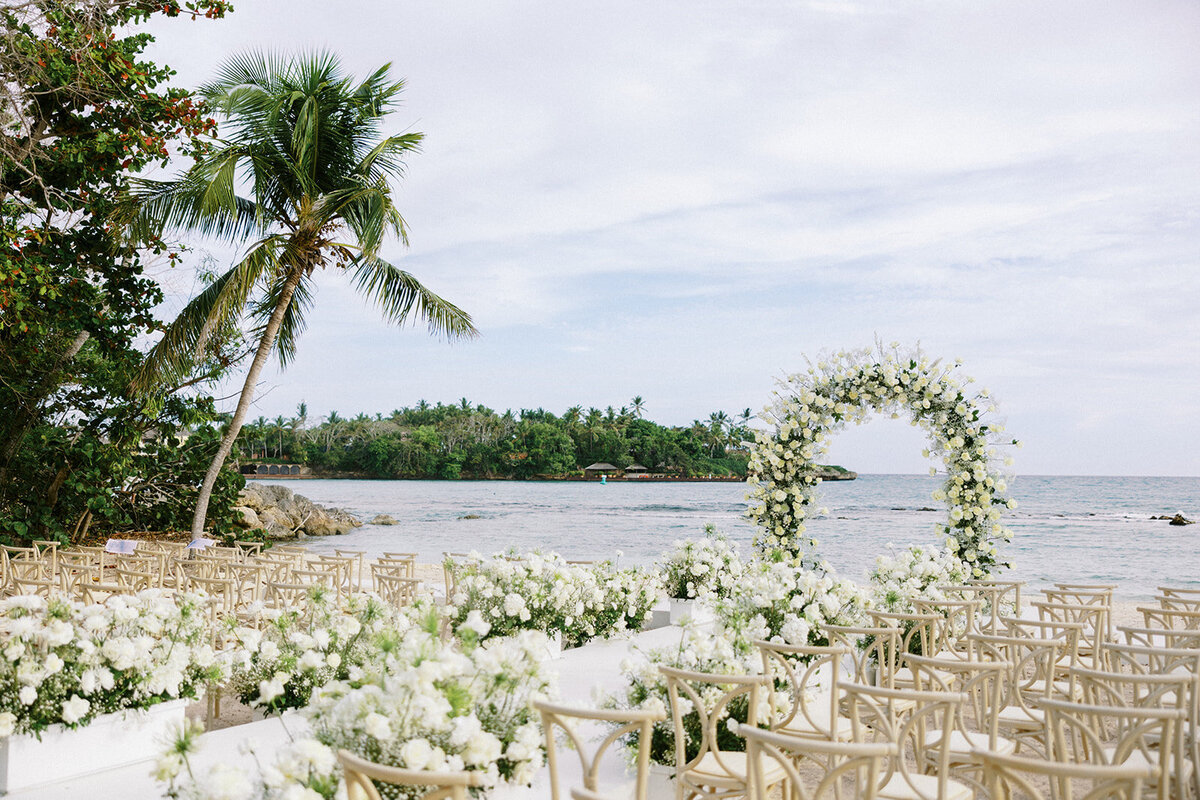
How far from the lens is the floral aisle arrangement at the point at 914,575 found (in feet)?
22.0

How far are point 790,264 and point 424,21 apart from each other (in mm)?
31899

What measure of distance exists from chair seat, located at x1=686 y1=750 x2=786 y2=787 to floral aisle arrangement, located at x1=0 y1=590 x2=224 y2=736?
8.34 ft

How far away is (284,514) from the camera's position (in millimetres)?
29312

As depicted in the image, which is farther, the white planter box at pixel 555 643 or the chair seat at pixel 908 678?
the white planter box at pixel 555 643

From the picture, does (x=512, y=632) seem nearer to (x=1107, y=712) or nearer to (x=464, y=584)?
(x=464, y=584)

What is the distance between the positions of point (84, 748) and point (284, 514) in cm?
2643

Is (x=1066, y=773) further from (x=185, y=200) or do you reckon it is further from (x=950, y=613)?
(x=185, y=200)

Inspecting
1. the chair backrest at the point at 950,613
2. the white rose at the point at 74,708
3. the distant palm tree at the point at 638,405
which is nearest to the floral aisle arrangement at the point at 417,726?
the white rose at the point at 74,708

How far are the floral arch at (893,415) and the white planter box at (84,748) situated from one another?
6.04 meters

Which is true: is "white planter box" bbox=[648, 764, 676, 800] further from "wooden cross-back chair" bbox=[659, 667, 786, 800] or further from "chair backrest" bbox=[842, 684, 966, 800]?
"chair backrest" bbox=[842, 684, 966, 800]

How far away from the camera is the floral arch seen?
8.91 m

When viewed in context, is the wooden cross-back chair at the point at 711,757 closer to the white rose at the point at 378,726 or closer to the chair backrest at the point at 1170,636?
the white rose at the point at 378,726

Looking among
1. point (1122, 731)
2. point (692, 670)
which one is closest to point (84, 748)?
point (692, 670)

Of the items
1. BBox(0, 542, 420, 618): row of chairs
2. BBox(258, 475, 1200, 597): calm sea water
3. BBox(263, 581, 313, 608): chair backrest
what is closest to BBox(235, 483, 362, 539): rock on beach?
BBox(258, 475, 1200, 597): calm sea water
